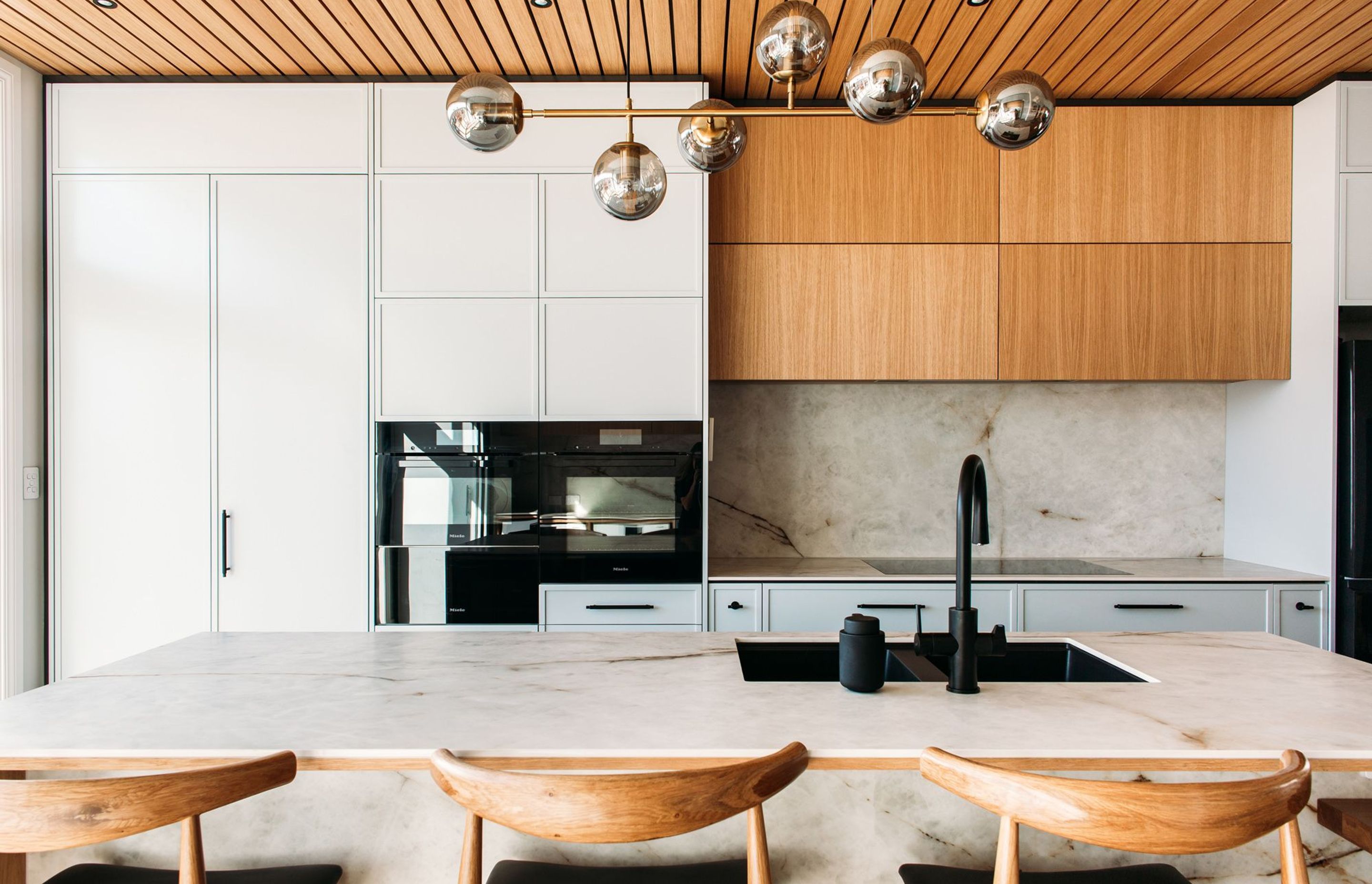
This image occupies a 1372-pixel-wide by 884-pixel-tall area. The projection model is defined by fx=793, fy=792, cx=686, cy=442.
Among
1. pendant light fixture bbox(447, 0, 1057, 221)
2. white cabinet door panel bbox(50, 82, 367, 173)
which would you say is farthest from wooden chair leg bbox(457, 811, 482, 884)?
white cabinet door panel bbox(50, 82, 367, 173)

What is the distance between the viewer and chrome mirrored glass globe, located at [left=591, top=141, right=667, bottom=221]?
173 cm

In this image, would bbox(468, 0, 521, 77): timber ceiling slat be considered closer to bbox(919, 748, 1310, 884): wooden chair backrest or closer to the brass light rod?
the brass light rod

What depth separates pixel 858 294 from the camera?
120 inches

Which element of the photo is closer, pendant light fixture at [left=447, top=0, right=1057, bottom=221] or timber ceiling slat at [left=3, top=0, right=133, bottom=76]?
pendant light fixture at [left=447, top=0, right=1057, bottom=221]

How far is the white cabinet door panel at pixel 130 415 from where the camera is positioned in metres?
2.88

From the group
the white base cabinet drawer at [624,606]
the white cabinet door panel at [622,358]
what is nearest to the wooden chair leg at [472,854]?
the white base cabinet drawer at [624,606]

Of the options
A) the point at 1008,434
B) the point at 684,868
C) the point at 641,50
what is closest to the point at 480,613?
the point at 684,868

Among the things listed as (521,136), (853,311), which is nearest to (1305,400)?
(853,311)

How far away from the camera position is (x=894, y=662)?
67.2 inches

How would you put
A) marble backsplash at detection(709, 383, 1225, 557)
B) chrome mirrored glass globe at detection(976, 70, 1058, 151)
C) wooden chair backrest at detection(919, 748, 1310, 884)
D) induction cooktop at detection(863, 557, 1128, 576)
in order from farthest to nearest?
marble backsplash at detection(709, 383, 1225, 557) < induction cooktop at detection(863, 557, 1128, 576) < chrome mirrored glass globe at detection(976, 70, 1058, 151) < wooden chair backrest at detection(919, 748, 1310, 884)

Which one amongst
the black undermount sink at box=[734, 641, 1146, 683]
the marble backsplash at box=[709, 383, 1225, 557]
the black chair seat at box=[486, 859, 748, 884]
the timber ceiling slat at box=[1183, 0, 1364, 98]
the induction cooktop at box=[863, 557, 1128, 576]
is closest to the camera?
the black chair seat at box=[486, 859, 748, 884]

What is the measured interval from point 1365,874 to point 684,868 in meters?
1.09

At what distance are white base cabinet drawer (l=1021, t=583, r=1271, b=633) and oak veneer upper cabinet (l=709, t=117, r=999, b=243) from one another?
1363 millimetres

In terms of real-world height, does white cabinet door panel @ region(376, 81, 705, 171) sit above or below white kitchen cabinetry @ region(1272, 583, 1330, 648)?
above
